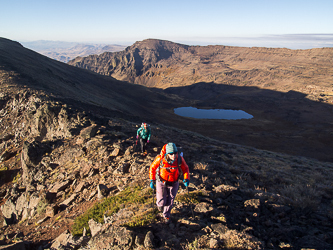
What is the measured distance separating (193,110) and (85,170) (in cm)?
5561

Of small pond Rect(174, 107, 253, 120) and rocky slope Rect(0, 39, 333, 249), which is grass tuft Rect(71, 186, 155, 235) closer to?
rocky slope Rect(0, 39, 333, 249)

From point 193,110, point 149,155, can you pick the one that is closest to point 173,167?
point 149,155

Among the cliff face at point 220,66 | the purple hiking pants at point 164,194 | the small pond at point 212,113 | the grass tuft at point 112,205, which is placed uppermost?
the cliff face at point 220,66

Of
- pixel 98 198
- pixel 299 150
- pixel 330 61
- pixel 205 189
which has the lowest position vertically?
pixel 299 150

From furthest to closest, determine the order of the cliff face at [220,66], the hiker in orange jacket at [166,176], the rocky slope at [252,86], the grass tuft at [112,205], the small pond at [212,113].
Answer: the cliff face at [220,66]
the small pond at [212,113]
the rocky slope at [252,86]
the grass tuft at [112,205]
the hiker in orange jacket at [166,176]

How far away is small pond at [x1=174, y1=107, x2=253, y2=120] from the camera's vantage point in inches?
2148

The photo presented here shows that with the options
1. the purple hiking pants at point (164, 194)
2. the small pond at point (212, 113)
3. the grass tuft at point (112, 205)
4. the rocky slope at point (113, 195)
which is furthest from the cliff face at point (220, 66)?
the purple hiking pants at point (164, 194)

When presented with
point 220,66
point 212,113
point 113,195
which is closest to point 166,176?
point 113,195

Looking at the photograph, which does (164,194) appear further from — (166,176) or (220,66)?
(220,66)

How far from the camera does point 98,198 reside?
705 centimetres

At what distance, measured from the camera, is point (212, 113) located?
192ft

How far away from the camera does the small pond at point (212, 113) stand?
5456 centimetres

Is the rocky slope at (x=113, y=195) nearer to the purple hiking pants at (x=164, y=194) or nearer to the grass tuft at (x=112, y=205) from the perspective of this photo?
the grass tuft at (x=112, y=205)

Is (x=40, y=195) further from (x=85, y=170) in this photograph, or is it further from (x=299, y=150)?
(x=299, y=150)
